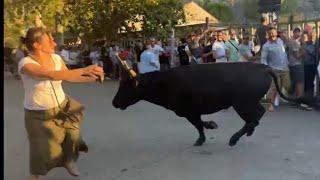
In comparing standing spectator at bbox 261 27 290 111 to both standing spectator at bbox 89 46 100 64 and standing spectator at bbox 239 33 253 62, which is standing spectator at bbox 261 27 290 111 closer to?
standing spectator at bbox 239 33 253 62

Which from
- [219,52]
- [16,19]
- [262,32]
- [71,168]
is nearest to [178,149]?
[71,168]

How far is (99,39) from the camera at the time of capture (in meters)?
23.3

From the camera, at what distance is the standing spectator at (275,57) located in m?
11.6

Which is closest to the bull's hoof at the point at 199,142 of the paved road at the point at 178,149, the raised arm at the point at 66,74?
the paved road at the point at 178,149

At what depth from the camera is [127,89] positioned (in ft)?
26.2

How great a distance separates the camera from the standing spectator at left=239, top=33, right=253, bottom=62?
41.1 feet

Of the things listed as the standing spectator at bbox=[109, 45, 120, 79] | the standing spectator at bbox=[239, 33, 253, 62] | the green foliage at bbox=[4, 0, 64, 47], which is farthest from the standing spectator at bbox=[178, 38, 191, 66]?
the green foliage at bbox=[4, 0, 64, 47]

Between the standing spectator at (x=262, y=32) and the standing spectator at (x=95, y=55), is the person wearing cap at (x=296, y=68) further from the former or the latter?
the standing spectator at (x=95, y=55)

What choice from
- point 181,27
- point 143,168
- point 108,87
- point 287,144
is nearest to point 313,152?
point 287,144

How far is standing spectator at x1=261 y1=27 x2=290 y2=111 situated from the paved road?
2.40 ft

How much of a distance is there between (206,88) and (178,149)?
33.4 inches

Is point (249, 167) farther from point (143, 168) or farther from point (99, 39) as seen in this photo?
point (99, 39)

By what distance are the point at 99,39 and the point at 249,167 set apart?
17045 mm

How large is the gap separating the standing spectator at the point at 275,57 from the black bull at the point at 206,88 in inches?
144
